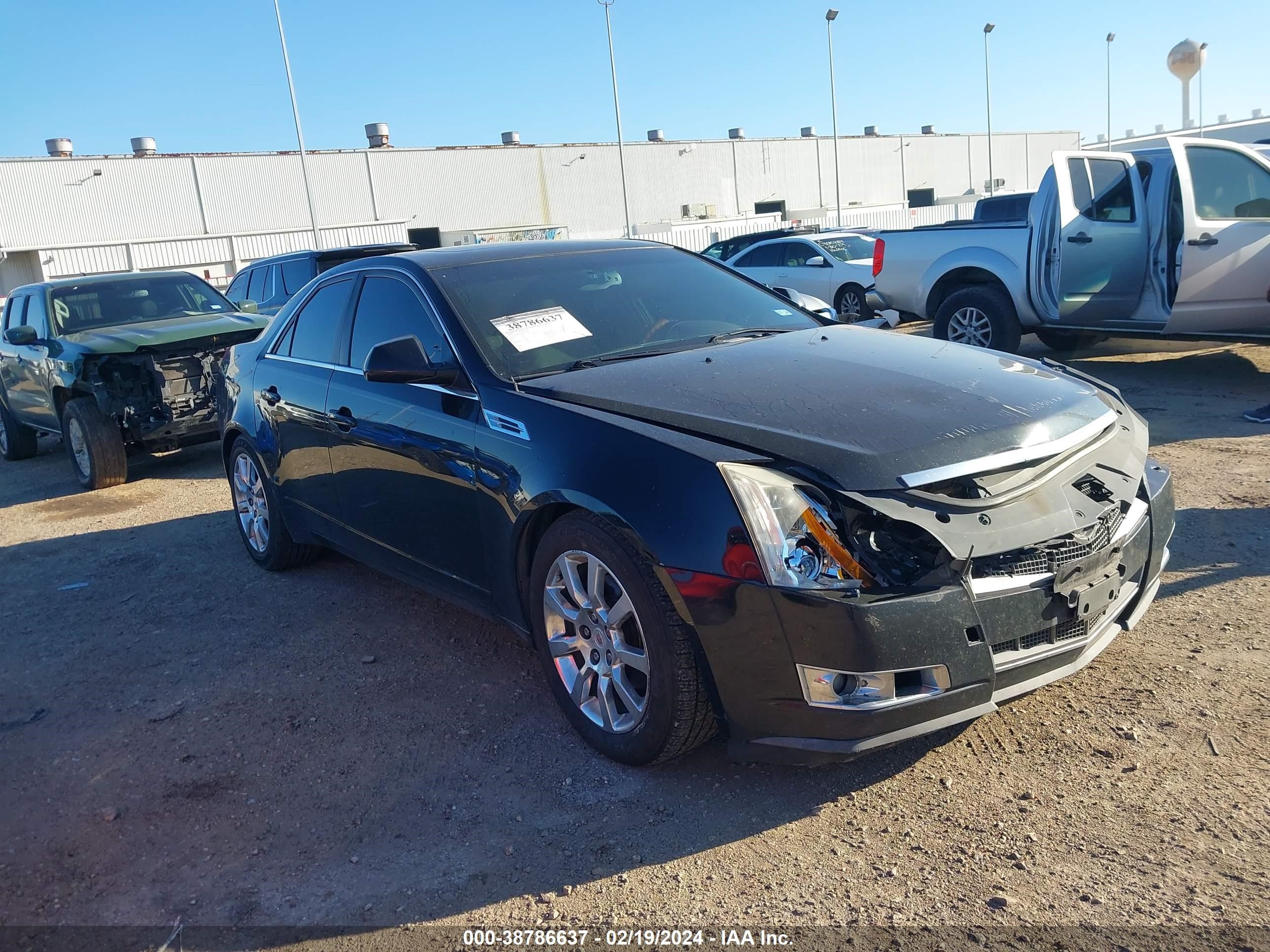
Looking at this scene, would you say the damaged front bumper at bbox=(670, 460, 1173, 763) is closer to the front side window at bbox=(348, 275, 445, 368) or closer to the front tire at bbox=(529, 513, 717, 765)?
the front tire at bbox=(529, 513, 717, 765)

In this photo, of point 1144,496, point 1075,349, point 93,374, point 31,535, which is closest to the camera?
point 1144,496

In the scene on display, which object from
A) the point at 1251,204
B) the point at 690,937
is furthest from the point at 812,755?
→ the point at 1251,204

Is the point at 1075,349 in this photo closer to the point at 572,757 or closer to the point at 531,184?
the point at 572,757

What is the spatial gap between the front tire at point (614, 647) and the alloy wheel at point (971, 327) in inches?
278

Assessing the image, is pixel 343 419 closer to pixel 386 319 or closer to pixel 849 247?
pixel 386 319

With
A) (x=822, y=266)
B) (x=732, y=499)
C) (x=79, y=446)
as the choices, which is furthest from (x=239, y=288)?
(x=732, y=499)

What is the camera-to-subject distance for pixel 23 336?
29.4 feet

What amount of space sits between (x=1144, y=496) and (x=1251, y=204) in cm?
607

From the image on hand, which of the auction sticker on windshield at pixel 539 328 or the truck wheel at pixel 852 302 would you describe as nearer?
the auction sticker on windshield at pixel 539 328

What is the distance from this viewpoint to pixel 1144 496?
3232mm

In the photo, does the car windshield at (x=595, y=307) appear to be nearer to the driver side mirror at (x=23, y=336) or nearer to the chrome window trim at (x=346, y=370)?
the chrome window trim at (x=346, y=370)

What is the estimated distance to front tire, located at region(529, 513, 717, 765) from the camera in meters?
2.90

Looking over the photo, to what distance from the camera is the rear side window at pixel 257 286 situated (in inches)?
511

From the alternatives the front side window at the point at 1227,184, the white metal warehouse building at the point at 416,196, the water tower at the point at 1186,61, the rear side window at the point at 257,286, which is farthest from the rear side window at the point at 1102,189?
the water tower at the point at 1186,61
